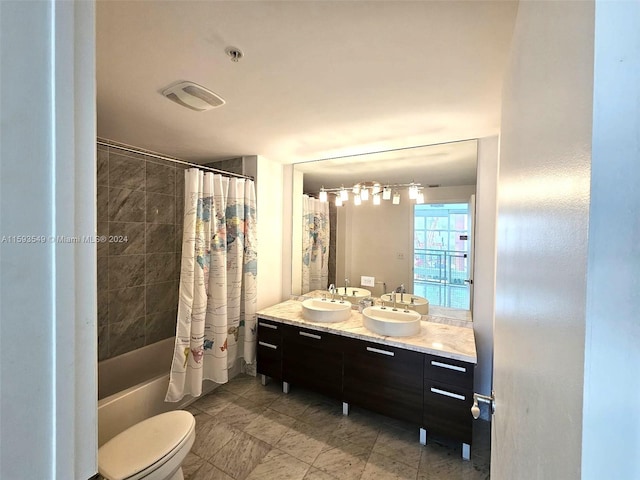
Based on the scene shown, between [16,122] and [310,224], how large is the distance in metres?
2.70

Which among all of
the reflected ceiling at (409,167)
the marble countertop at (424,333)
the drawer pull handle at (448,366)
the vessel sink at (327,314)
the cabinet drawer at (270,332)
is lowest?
the cabinet drawer at (270,332)

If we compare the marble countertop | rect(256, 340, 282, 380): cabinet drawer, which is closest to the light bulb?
the marble countertop

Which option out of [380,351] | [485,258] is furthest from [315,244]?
[485,258]

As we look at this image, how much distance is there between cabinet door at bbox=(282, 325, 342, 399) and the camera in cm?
212

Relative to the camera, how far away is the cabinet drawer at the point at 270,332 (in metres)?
2.39

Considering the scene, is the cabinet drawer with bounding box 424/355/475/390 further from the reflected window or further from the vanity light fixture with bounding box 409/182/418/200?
the vanity light fixture with bounding box 409/182/418/200

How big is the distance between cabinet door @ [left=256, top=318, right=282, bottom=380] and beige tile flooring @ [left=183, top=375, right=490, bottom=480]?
25cm

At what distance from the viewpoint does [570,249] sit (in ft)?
1.07

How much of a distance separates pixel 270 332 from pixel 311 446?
95 centimetres

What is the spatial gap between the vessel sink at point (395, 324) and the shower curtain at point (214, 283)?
3.98ft

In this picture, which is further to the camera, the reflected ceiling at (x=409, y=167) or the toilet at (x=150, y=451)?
the reflected ceiling at (x=409, y=167)

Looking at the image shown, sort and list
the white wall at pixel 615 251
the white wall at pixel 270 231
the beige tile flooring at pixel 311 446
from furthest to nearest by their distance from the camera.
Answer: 1. the white wall at pixel 270 231
2. the beige tile flooring at pixel 311 446
3. the white wall at pixel 615 251

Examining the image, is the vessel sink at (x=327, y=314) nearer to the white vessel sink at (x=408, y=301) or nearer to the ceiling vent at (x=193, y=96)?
the white vessel sink at (x=408, y=301)

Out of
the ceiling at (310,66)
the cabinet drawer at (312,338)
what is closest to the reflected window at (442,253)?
the ceiling at (310,66)
